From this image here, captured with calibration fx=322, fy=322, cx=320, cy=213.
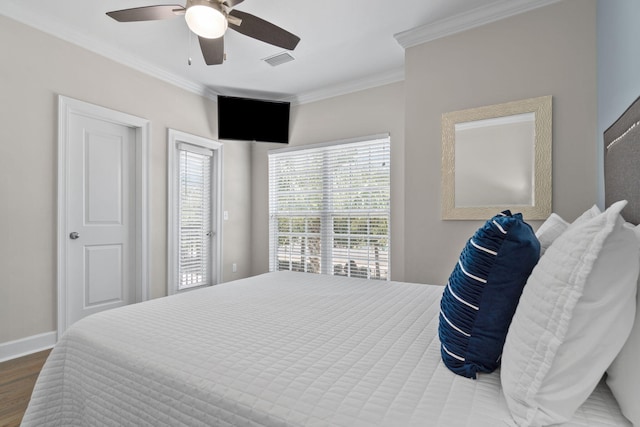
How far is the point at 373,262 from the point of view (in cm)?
380

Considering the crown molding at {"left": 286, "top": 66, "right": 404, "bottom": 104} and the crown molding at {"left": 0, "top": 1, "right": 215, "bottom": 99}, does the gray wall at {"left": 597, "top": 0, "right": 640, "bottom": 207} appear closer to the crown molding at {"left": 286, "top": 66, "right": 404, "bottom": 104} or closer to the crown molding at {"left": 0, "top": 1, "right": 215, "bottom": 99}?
the crown molding at {"left": 286, "top": 66, "right": 404, "bottom": 104}

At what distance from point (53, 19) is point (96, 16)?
387 mm

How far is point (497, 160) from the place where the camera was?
2.51 metres

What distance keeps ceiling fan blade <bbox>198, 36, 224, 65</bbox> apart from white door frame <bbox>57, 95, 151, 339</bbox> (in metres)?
1.29

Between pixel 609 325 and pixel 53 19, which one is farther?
pixel 53 19

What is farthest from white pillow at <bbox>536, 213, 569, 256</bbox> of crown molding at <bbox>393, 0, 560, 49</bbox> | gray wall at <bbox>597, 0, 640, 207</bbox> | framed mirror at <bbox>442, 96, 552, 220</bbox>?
crown molding at <bbox>393, 0, 560, 49</bbox>

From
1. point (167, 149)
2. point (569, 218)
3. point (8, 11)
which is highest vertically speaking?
point (8, 11)

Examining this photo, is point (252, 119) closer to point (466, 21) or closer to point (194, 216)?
point (194, 216)

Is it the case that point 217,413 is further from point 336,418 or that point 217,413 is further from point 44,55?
point 44,55

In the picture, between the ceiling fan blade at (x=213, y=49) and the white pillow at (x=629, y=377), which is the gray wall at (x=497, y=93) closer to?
the ceiling fan blade at (x=213, y=49)

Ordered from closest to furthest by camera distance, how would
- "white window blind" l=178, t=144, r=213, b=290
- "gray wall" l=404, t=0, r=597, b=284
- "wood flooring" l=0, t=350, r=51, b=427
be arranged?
"wood flooring" l=0, t=350, r=51, b=427
"gray wall" l=404, t=0, r=597, b=284
"white window blind" l=178, t=144, r=213, b=290

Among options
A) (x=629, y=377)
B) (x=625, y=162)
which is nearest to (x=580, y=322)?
(x=629, y=377)

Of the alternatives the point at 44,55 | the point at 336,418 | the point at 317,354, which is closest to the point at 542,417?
the point at 336,418

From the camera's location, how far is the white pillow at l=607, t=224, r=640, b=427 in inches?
26.8
